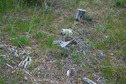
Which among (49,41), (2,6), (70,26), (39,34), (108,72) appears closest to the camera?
(108,72)

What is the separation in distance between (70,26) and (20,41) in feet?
3.40

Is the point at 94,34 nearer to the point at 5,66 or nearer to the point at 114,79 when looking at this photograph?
the point at 114,79

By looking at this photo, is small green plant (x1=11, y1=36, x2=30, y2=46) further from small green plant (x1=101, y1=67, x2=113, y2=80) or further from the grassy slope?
small green plant (x1=101, y1=67, x2=113, y2=80)

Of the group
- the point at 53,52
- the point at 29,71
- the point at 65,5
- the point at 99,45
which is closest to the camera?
the point at 29,71

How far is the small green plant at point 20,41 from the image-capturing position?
4365mm

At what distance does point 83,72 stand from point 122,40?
45.9 inches

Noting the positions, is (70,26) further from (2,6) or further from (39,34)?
(2,6)

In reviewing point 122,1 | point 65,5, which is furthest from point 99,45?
point 122,1

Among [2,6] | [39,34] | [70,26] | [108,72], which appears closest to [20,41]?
[39,34]

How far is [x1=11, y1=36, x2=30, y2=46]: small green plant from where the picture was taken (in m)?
4.37

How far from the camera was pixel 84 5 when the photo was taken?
5.95 metres

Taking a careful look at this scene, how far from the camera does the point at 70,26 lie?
5047mm

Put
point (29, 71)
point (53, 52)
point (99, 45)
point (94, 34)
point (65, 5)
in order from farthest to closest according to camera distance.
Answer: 1. point (65, 5)
2. point (94, 34)
3. point (99, 45)
4. point (53, 52)
5. point (29, 71)

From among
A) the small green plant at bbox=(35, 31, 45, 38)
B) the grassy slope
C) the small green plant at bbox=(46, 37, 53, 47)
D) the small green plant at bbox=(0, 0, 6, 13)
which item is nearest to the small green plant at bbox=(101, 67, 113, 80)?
the grassy slope
